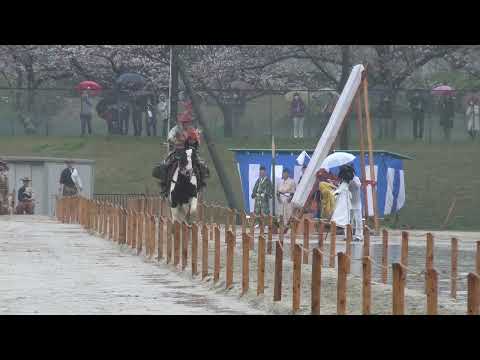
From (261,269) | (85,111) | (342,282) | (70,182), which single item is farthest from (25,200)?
(342,282)

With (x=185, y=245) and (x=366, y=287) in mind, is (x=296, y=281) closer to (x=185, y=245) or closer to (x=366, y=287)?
(x=366, y=287)

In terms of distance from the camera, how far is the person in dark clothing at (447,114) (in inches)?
2028

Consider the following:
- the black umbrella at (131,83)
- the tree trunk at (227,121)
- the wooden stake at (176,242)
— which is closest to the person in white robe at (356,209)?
the wooden stake at (176,242)

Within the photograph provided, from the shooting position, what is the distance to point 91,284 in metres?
17.0

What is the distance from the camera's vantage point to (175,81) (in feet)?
125

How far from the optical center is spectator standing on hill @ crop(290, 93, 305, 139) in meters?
52.0

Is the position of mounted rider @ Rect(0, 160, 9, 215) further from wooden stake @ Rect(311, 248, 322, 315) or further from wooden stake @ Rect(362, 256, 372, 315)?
wooden stake @ Rect(362, 256, 372, 315)

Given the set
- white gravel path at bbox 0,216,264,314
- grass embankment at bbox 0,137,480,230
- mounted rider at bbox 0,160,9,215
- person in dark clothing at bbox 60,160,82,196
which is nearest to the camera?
white gravel path at bbox 0,216,264,314

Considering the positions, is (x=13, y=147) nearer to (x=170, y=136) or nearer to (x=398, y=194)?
(x=398, y=194)

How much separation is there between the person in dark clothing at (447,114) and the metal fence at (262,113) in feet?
0.45

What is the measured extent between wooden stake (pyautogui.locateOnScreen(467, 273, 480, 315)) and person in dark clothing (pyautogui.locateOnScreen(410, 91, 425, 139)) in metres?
39.9

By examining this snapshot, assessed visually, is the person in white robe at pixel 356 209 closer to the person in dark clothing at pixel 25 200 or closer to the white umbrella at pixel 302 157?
the white umbrella at pixel 302 157

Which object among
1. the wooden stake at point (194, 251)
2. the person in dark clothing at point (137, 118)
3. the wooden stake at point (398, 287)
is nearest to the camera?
the wooden stake at point (398, 287)

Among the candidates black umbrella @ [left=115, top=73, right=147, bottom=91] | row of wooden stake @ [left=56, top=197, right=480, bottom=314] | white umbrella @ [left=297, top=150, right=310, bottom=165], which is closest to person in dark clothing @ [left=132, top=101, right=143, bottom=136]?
black umbrella @ [left=115, top=73, right=147, bottom=91]
